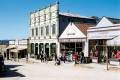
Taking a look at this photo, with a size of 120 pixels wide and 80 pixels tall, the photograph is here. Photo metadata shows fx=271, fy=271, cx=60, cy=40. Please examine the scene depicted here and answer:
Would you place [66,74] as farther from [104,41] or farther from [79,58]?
[104,41]

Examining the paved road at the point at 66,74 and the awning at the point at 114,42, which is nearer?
the paved road at the point at 66,74

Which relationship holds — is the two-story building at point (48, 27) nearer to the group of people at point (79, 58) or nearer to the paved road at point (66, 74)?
the group of people at point (79, 58)

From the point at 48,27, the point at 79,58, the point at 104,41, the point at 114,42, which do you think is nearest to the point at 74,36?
the point at 79,58

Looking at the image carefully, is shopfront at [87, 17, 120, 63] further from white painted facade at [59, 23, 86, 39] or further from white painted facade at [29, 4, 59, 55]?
white painted facade at [29, 4, 59, 55]

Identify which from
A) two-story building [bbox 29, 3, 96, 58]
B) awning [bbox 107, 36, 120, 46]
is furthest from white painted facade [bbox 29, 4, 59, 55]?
awning [bbox 107, 36, 120, 46]

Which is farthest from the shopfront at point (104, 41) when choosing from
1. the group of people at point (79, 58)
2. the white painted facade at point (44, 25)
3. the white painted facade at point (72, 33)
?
the white painted facade at point (44, 25)

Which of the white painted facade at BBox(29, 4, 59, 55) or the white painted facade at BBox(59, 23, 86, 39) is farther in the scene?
the white painted facade at BBox(29, 4, 59, 55)

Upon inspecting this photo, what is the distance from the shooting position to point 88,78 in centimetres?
2097

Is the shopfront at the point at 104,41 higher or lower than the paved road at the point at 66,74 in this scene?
higher

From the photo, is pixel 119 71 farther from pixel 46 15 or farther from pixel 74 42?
pixel 46 15

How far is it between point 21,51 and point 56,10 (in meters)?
14.5

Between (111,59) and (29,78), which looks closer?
(29,78)

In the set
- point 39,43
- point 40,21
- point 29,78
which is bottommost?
point 29,78

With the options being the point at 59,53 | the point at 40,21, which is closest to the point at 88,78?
the point at 59,53
